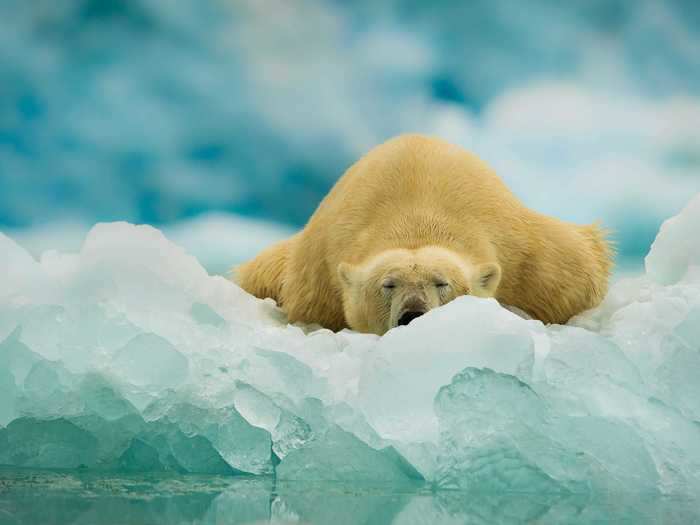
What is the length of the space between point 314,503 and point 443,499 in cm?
51

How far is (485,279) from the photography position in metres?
5.99

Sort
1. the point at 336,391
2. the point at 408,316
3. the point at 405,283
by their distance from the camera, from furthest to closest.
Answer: the point at 405,283 < the point at 408,316 < the point at 336,391

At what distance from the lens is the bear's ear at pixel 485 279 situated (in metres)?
5.92

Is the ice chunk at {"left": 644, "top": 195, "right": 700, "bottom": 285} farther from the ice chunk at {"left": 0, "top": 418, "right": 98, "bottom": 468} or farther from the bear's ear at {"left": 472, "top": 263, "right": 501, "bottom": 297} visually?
the ice chunk at {"left": 0, "top": 418, "right": 98, "bottom": 468}

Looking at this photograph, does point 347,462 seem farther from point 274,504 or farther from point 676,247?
point 676,247

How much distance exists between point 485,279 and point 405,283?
2.07 feet

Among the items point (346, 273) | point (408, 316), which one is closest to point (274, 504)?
point (408, 316)

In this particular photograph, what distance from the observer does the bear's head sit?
556 cm

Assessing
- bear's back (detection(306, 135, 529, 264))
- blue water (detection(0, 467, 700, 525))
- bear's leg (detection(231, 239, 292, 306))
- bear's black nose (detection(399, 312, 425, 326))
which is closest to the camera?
blue water (detection(0, 467, 700, 525))

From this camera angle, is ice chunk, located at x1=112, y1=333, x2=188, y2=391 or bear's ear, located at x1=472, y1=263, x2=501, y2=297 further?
bear's ear, located at x1=472, y1=263, x2=501, y2=297

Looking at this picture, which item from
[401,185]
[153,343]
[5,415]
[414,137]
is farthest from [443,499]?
[414,137]

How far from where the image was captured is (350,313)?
619cm

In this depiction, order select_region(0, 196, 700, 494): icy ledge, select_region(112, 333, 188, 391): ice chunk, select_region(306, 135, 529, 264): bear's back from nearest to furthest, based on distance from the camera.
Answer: select_region(0, 196, 700, 494): icy ledge → select_region(112, 333, 188, 391): ice chunk → select_region(306, 135, 529, 264): bear's back

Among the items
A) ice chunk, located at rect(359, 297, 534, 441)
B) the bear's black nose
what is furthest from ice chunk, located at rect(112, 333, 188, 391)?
→ the bear's black nose
